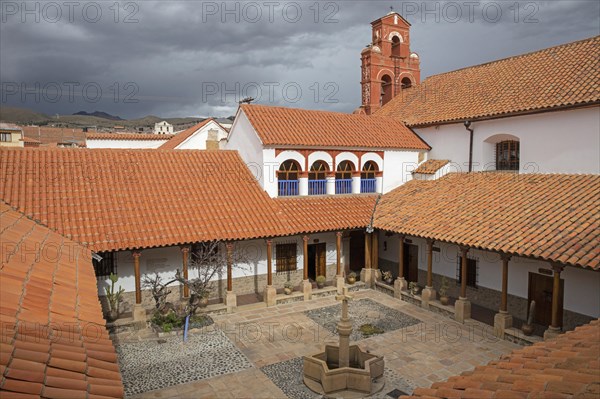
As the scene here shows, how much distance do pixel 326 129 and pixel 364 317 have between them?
27.6 feet

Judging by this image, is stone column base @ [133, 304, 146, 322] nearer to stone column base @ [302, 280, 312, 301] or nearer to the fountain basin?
stone column base @ [302, 280, 312, 301]

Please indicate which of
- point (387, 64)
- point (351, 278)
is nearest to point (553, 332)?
point (351, 278)

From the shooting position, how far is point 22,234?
358 inches

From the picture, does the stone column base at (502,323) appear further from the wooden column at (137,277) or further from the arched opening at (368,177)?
the wooden column at (137,277)

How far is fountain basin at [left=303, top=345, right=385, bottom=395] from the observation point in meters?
9.49

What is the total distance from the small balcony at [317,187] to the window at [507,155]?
7.41m

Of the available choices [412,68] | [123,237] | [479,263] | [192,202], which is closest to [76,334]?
[123,237]

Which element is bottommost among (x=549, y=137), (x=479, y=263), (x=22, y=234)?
(x=479, y=263)

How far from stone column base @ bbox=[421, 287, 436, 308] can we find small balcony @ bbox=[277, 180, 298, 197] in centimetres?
644

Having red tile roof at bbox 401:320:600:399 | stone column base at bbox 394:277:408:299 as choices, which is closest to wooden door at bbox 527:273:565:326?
stone column base at bbox 394:277:408:299

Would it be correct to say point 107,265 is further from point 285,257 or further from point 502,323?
point 502,323

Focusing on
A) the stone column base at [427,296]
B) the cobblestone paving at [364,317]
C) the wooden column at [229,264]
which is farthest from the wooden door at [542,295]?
the wooden column at [229,264]

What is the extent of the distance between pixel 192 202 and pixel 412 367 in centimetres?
915

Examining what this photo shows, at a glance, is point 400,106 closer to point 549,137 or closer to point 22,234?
point 549,137
